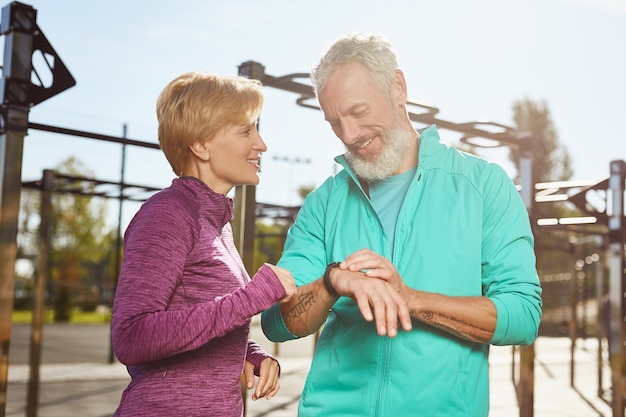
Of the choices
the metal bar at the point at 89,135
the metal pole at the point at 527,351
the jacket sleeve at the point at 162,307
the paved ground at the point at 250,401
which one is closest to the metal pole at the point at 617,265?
the metal pole at the point at 527,351

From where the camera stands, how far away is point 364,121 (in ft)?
6.25

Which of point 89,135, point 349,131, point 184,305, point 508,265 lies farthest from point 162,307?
point 89,135

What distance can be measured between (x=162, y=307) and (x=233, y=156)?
19.6 inches

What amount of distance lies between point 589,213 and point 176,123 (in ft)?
18.4

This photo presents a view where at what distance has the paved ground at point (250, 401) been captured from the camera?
8.23 metres

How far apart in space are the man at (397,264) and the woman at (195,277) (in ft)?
0.53

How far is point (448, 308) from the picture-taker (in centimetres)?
161

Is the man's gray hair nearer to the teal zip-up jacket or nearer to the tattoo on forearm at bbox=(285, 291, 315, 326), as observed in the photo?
the teal zip-up jacket

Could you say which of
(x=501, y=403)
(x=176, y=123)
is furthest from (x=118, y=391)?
(x=176, y=123)

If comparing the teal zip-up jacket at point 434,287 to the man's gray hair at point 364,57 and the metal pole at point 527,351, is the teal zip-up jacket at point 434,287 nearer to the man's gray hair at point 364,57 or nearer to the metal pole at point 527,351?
the man's gray hair at point 364,57

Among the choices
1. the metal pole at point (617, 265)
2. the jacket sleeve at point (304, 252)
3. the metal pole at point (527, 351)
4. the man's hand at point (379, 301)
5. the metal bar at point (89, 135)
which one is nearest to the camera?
the man's hand at point (379, 301)

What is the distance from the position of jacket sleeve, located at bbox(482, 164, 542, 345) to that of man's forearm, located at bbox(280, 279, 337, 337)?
1.26 ft

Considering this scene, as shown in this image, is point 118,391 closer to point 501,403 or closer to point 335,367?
point 501,403

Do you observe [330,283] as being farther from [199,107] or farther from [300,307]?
[199,107]
